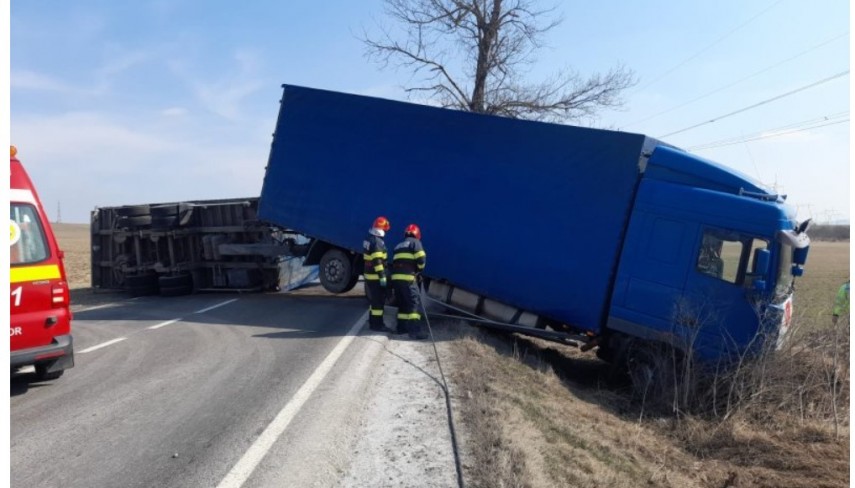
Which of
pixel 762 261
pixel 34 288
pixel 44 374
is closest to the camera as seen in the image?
pixel 34 288

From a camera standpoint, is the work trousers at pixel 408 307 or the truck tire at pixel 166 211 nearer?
the work trousers at pixel 408 307

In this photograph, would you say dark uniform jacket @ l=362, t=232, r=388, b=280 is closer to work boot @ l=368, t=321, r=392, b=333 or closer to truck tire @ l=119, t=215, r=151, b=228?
work boot @ l=368, t=321, r=392, b=333

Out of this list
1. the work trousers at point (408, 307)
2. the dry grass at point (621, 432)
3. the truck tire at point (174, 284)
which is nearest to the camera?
the dry grass at point (621, 432)

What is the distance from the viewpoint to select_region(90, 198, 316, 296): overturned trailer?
14409 mm

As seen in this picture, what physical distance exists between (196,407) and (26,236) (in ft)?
8.01

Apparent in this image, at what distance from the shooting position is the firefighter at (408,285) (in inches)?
369

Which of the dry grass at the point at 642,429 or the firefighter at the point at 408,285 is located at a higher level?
the firefighter at the point at 408,285

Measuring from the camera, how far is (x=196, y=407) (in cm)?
588

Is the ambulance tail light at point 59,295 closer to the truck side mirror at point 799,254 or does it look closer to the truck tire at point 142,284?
the truck side mirror at point 799,254

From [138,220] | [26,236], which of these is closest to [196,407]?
[26,236]

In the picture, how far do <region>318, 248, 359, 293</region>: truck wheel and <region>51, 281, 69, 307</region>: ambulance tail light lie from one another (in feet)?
21.7

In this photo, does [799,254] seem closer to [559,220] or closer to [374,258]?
[559,220]

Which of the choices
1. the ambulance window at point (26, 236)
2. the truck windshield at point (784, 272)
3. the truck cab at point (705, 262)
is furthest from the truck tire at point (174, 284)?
the truck windshield at point (784, 272)

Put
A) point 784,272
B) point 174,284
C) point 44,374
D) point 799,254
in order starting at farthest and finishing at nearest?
1. point 174,284
2. point 784,272
3. point 799,254
4. point 44,374
